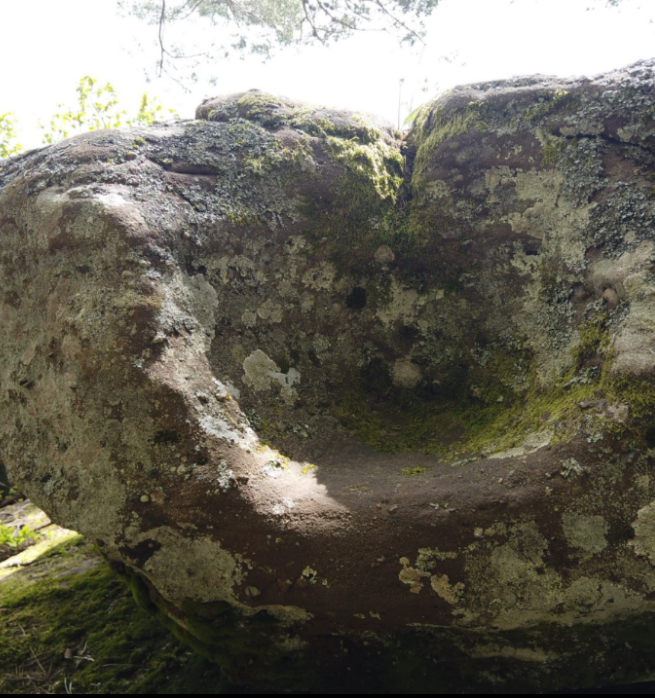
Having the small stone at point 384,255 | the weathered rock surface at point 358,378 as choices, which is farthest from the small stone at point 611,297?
the small stone at point 384,255

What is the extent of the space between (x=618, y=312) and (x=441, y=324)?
106 cm

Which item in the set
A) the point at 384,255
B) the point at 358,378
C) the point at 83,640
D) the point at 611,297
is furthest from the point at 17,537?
the point at 611,297

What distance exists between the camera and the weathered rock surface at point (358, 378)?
2.34 m

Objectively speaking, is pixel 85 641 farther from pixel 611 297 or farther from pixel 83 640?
pixel 611 297

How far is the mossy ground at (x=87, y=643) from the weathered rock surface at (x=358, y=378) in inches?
25.7

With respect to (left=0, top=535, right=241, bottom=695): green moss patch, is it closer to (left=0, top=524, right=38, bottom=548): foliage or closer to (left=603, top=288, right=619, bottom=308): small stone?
(left=0, top=524, right=38, bottom=548): foliage

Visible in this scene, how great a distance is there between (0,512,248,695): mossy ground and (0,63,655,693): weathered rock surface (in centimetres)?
65

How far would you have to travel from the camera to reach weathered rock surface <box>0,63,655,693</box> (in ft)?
7.67

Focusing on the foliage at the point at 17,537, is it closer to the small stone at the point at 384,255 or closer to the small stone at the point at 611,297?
the small stone at the point at 384,255

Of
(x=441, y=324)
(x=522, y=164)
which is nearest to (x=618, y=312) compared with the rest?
(x=441, y=324)

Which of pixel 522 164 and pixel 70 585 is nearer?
pixel 522 164

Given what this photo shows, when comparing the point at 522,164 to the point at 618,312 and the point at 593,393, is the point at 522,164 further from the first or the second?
the point at 593,393

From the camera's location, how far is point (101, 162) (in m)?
3.21

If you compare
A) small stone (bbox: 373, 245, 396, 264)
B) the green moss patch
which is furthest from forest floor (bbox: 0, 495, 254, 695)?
small stone (bbox: 373, 245, 396, 264)
